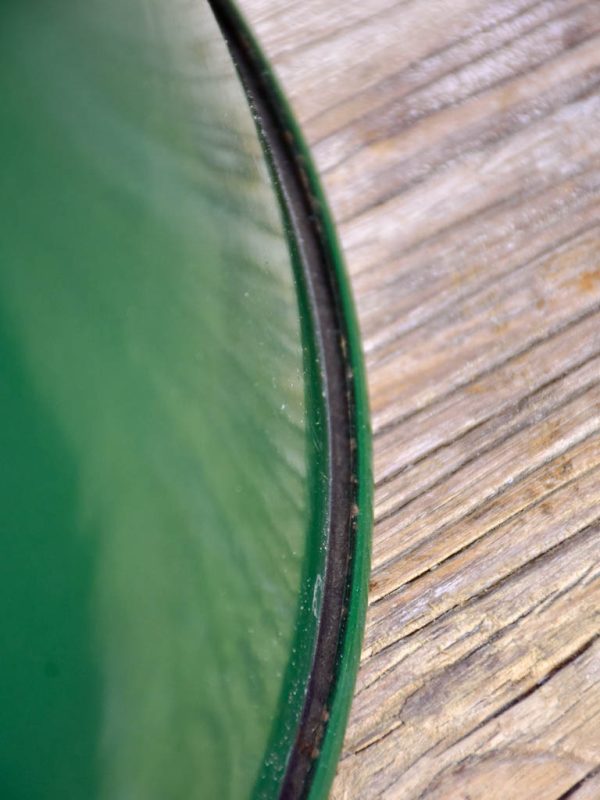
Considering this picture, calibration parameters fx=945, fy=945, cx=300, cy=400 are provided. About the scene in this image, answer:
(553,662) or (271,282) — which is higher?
A: (271,282)

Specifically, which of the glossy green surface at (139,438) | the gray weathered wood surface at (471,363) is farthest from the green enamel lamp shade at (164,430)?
the gray weathered wood surface at (471,363)

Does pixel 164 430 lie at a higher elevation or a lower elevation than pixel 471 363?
higher

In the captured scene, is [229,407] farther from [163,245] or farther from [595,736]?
[595,736]

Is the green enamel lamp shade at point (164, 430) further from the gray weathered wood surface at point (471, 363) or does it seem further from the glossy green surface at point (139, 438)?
the gray weathered wood surface at point (471, 363)

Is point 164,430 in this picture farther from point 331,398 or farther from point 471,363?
point 471,363

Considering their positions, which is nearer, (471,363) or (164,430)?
(164,430)

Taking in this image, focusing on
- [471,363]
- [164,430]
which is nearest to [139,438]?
[164,430]

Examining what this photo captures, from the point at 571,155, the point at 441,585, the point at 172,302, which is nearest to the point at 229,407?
the point at 172,302

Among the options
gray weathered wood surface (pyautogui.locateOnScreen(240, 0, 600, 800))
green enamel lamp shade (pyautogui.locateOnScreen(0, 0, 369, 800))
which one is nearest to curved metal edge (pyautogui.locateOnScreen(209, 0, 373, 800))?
green enamel lamp shade (pyautogui.locateOnScreen(0, 0, 369, 800))
